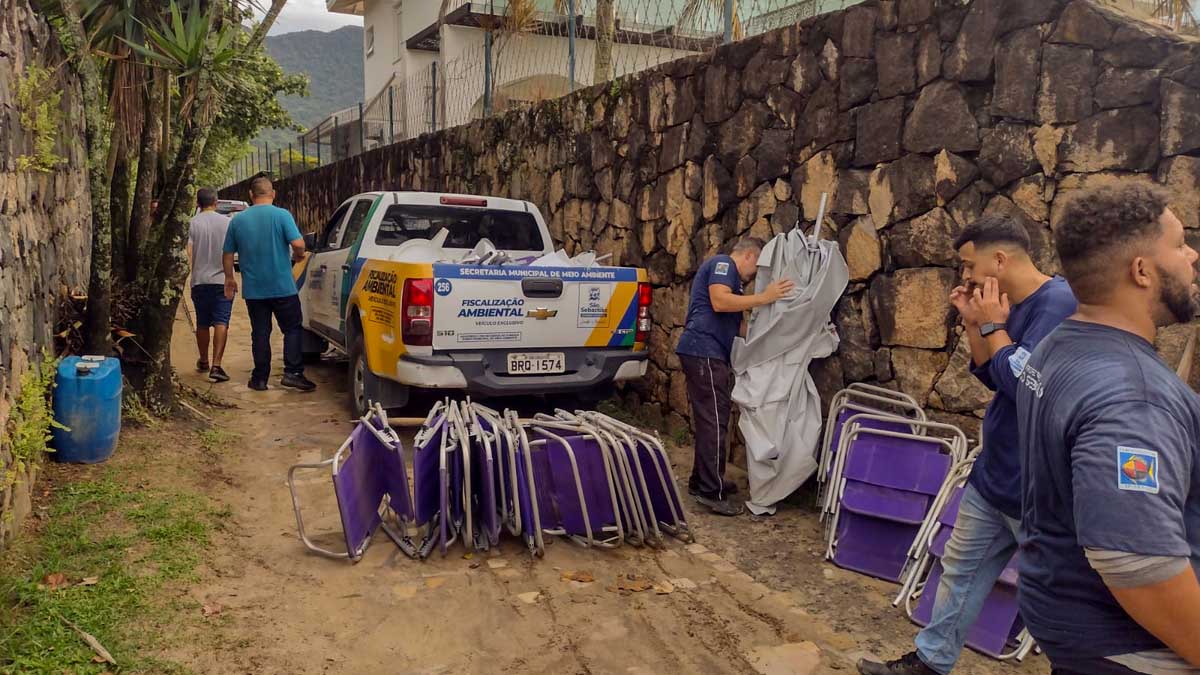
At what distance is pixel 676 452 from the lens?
663 cm

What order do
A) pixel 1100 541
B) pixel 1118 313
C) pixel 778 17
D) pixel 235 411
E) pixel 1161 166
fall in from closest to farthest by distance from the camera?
1. pixel 1100 541
2. pixel 1118 313
3. pixel 1161 166
4. pixel 778 17
5. pixel 235 411

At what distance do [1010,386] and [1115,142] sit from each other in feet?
5.97

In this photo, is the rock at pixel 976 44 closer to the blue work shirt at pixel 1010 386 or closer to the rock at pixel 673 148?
the blue work shirt at pixel 1010 386

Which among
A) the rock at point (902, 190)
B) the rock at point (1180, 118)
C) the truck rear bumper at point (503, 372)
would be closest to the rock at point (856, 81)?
the rock at point (902, 190)

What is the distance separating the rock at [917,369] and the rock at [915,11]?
1859 mm

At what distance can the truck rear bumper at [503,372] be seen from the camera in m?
5.89

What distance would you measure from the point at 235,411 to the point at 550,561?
3.99 m

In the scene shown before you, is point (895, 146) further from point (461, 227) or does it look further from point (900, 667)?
point (461, 227)

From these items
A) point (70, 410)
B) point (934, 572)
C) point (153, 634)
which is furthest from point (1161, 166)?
point (70, 410)

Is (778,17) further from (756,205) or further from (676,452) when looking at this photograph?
(676,452)

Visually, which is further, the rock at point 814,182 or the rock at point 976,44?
the rock at point 814,182

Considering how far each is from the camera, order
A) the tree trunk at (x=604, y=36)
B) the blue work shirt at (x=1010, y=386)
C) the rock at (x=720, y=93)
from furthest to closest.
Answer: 1. the tree trunk at (x=604, y=36)
2. the rock at (x=720, y=93)
3. the blue work shirt at (x=1010, y=386)

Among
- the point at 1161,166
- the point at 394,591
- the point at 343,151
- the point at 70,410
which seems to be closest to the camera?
the point at 1161,166

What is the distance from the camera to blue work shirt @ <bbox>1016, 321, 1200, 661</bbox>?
155cm
